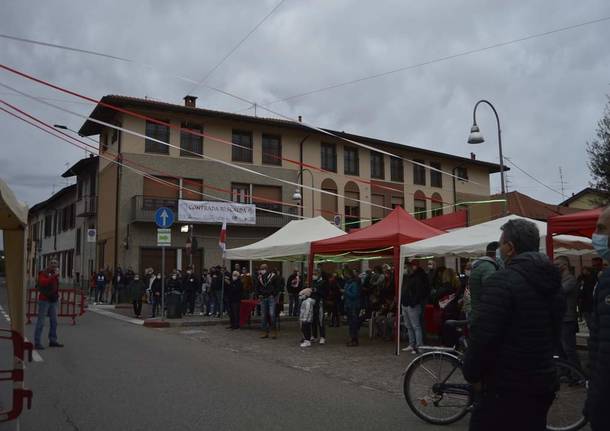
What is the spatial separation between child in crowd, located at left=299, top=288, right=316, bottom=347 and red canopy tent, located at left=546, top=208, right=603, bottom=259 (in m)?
5.25

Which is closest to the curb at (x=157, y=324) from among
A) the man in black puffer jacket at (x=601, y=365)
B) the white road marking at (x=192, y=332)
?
the white road marking at (x=192, y=332)

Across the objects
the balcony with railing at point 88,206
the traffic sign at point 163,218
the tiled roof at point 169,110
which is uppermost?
the tiled roof at point 169,110

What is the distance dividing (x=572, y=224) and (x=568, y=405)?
4140 millimetres

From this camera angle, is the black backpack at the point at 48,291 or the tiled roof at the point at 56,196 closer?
the black backpack at the point at 48,291

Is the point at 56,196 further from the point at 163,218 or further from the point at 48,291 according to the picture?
the point at 48,291

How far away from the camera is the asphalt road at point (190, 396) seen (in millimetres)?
5875

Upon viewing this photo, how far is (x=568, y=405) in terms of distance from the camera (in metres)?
5.82

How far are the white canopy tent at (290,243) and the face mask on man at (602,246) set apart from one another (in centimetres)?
1098

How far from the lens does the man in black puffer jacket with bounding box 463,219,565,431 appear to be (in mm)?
2877

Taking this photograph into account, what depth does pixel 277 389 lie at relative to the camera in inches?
302

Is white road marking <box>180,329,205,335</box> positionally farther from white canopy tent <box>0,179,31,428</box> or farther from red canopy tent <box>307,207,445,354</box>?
white canopy tent <box>0,179,31,428</box>

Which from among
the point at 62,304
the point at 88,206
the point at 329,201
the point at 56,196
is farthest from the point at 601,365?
the point at 56,196

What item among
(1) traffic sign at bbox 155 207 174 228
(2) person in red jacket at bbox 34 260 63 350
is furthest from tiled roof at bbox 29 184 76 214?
(2) person in red jacket at bbox 34 260 63 350

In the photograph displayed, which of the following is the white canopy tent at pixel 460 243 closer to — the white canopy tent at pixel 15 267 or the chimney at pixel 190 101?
the white canopy tent at pixel 15 267
